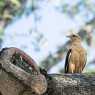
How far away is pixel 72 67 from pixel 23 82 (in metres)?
7.30

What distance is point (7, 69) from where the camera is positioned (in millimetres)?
3672

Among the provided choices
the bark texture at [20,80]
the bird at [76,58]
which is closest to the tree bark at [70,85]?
the bark texture at [20,80]

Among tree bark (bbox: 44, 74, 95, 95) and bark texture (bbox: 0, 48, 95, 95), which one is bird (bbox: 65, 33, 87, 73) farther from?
bark texture (bbox: 0, 48, 95, 95)

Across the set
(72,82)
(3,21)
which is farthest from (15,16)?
(72,82)

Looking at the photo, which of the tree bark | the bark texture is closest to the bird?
the tree bark

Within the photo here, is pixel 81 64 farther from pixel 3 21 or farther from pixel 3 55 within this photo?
pixel 3 21

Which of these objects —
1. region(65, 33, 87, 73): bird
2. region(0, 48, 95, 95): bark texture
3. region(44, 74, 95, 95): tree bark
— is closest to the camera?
region(0, 48, 95, 95): bark texture

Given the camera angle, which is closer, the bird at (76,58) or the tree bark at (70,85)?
the tree bark at (70,85)

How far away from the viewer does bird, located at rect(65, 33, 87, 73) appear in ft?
35.3

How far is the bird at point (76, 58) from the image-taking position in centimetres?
1076

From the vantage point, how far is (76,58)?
10891 mm

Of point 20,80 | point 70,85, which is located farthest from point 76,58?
point 20,80

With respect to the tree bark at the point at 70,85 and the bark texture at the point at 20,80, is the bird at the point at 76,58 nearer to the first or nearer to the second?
the tree bark at the point at 70,85

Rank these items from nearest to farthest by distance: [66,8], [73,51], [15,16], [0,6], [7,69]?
[7,69], [73,51], [0,6], [15,16], [66,8]
